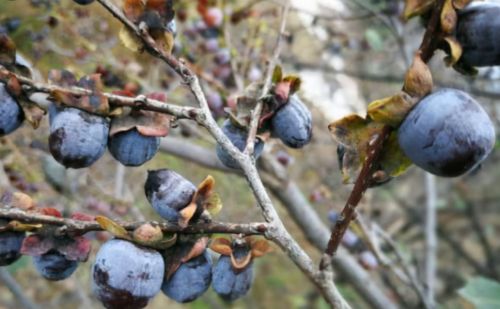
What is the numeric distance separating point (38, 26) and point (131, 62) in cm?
47

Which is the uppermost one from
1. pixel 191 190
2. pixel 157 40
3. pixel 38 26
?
pixel 157 40

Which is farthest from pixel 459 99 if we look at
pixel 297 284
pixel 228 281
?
pixel 297 284

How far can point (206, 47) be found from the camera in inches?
86.7

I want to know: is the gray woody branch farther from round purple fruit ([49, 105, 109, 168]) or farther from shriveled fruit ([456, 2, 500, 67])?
shriveled fruit ([456, 2, 500, 67])

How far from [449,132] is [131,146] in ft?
1.60

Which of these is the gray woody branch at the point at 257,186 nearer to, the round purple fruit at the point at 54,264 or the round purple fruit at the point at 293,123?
the round purple fruit at the point at 293,123

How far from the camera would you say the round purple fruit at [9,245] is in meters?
0.88

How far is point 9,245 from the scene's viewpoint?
0.89 meters

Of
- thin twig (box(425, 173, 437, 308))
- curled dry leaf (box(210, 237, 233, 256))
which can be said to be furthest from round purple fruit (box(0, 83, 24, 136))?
thin twig (box(425, 173, 437, 308))

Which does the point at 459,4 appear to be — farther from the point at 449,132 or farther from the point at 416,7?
the point at 449,132

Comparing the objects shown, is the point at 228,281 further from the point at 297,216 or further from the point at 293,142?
the point at 297,216

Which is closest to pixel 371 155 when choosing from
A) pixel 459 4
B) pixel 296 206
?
pixel 459 4

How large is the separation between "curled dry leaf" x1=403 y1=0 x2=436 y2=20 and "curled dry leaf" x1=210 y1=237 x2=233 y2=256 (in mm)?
459

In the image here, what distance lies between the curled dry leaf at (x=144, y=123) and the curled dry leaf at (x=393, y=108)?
33 centimetres
